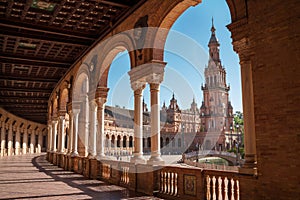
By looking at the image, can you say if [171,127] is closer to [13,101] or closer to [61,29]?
[13,101]

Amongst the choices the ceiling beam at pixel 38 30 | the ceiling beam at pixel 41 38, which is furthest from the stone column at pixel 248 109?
the ceiling beam at pixel 41 38

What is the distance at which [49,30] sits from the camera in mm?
12062

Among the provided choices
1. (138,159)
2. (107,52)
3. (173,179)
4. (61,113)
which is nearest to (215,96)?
(61,113)

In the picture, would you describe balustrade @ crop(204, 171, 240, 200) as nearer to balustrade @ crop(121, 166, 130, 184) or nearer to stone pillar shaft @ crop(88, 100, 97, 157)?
balustrade @ crop(121, 166, 130, 184)

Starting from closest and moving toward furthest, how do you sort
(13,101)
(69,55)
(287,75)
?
(287,75)
(69,55)
(13,101)

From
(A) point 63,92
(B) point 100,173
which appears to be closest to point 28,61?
(A) point 63,92

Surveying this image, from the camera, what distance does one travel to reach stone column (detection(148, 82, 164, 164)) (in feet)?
28.1

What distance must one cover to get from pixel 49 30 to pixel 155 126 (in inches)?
260

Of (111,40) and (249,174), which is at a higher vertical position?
(111,40)

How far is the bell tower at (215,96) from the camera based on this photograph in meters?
66.3

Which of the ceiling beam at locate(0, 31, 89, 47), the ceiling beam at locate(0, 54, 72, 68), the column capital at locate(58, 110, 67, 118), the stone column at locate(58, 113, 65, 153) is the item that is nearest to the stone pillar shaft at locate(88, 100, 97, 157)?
the ceiling beam at locate(0, 31, 89, 47)

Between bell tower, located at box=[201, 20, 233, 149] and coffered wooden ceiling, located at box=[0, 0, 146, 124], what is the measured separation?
5133 cm

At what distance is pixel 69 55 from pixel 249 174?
512 inches

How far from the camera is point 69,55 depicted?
15969 mm
